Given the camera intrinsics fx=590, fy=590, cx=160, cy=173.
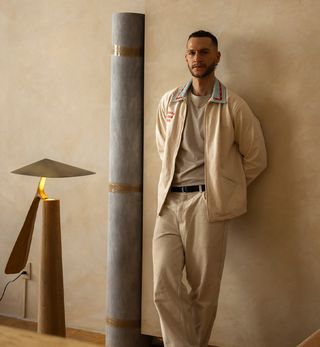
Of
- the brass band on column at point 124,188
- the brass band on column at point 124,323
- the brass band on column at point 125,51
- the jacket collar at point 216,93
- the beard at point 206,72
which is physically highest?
the brass band on column at point 125,51

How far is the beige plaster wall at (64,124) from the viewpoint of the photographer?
4066 millimetres

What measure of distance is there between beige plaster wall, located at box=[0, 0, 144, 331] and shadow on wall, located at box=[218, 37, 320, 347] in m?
1.08

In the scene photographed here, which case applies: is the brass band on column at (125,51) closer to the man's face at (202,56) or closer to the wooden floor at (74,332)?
the man's face at (202,56)

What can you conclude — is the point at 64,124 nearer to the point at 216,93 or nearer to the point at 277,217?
the point at 216,93

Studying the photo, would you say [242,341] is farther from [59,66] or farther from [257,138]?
[59,66]

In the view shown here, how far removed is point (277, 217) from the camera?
3.23 m

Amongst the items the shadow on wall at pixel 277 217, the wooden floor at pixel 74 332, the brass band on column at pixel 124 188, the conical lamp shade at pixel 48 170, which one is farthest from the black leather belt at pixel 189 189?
the wooden floor at pixel 74 332

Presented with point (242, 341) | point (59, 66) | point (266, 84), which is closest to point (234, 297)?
point (242, 341)

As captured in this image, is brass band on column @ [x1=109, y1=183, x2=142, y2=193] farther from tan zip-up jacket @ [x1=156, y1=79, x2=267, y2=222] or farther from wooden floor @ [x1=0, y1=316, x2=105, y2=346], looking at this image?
wooden floor @ [x1=0, y1=316, x2=105, y2=346]

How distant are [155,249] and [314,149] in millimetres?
1020

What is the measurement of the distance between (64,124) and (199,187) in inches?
55.1

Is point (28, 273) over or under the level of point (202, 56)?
under

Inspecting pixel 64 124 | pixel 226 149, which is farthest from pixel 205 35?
pixel 64 124

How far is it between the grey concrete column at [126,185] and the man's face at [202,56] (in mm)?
534
